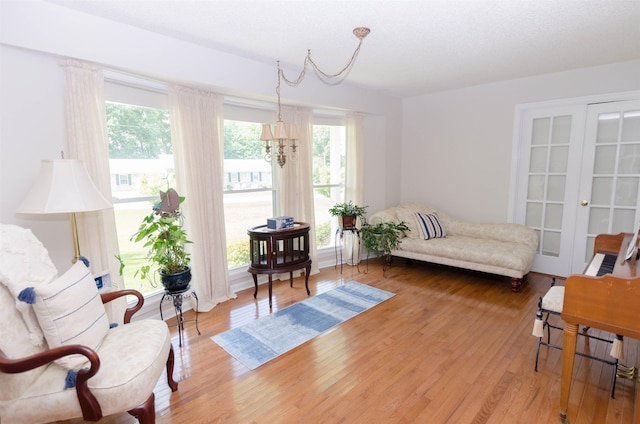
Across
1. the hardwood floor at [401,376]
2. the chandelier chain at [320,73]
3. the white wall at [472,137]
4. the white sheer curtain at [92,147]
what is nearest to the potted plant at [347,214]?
the hardwood floor at [401,376]

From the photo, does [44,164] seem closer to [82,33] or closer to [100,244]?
[100,244]

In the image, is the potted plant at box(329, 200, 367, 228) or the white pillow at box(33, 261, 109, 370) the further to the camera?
the potted plant at box(329, 200, 367, 228)

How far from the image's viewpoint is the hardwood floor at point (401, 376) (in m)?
→ 1.96

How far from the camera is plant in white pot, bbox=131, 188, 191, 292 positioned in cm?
260

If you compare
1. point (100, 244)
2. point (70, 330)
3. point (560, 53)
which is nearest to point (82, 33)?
point (100, 244)

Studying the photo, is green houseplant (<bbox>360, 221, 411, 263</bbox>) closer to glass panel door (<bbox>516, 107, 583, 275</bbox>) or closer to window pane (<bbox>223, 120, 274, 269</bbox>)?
window pane (<bbox>223, 120, 274, 269</bbox>)

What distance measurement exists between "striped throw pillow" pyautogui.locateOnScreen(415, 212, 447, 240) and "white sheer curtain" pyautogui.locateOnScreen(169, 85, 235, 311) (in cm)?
272

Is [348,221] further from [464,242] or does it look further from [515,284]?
[515,284]

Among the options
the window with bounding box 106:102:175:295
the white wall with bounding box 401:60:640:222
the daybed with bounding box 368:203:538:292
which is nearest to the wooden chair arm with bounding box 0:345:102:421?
the window with bounding box 106:102:175:295

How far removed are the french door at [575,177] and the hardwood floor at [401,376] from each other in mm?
1404

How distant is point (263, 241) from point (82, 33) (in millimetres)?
2248

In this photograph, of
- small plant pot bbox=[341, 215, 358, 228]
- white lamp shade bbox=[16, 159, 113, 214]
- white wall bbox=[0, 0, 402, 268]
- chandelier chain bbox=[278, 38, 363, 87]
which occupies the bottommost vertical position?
small plant pot bbox=[341, 215, 358, 228]

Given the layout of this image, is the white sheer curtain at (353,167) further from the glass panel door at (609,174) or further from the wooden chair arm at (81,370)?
the wooden chair arm at (81,370)

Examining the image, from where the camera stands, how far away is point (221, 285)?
358 cm
